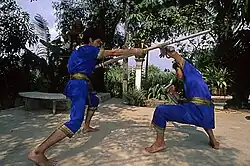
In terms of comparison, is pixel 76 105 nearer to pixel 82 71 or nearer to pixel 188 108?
pixel 82 71

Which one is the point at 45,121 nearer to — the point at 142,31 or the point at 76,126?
the point at 76,126

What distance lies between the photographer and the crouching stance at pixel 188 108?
177 inches

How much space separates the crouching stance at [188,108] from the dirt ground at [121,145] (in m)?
0.29

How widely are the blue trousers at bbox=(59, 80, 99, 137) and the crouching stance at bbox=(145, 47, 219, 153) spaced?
94 centimetres

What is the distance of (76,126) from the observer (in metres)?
3.94

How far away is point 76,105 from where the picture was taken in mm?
4113

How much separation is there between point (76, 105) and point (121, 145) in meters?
0.91

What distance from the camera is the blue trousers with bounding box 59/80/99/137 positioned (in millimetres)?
3876

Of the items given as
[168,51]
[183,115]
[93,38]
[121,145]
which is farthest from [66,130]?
[168,51]

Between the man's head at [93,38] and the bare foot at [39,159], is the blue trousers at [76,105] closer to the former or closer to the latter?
the bare foot at [39,159]

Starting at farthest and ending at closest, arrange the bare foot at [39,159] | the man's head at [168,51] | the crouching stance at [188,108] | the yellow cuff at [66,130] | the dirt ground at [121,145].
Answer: the man's head at [168,51], the crouching stance at [188,108], the dirt ground at [121,145], the yellow cuff at [66,130], the bare foot at [39,159]

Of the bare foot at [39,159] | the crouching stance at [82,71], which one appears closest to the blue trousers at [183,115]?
the crouching stance at [82,71]

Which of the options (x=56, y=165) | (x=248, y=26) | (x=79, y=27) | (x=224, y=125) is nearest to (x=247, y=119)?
(x=224, y=125)

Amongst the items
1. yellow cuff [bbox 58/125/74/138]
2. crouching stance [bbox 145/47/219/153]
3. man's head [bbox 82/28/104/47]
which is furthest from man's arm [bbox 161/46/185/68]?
yellow cuff [bbox 58/125/74/138]
